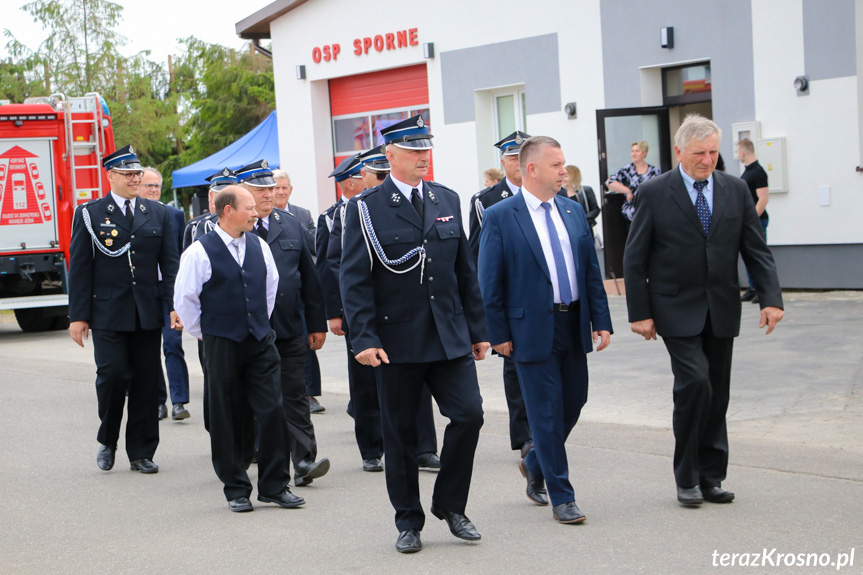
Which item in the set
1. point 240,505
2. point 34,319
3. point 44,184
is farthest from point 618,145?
point 240,505

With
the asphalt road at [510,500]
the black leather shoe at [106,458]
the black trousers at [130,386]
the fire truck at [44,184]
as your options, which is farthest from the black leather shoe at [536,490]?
the fire truck at [44,184]

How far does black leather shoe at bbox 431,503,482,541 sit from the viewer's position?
5723mm

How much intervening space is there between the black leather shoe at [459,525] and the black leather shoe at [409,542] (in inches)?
6.8

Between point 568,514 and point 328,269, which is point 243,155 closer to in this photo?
point 328,269

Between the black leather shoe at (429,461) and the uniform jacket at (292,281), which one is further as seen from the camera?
the black leather shoe at (429,461)

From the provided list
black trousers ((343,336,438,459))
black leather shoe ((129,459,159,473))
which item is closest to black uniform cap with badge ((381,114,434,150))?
black trousers ((343,336,438,459))

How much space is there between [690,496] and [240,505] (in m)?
2.62

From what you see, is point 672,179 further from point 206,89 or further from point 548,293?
point 206,89

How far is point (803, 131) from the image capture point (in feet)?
49.2

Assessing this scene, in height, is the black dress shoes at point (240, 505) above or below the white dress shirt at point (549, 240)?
below

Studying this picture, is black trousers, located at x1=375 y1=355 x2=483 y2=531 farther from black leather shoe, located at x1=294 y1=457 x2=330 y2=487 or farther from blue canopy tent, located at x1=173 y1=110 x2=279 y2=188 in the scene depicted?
blue canopy tent, located at x1=173 y1=110 x2=279 y2=188

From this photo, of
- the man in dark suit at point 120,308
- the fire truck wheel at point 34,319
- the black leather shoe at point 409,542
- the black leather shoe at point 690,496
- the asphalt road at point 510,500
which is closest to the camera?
the asphalt road at point 510,500

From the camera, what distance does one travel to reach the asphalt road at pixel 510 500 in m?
5.48

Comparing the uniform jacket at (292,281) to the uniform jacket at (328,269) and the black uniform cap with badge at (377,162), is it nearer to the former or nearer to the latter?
the uniform jacket at (328,269)
